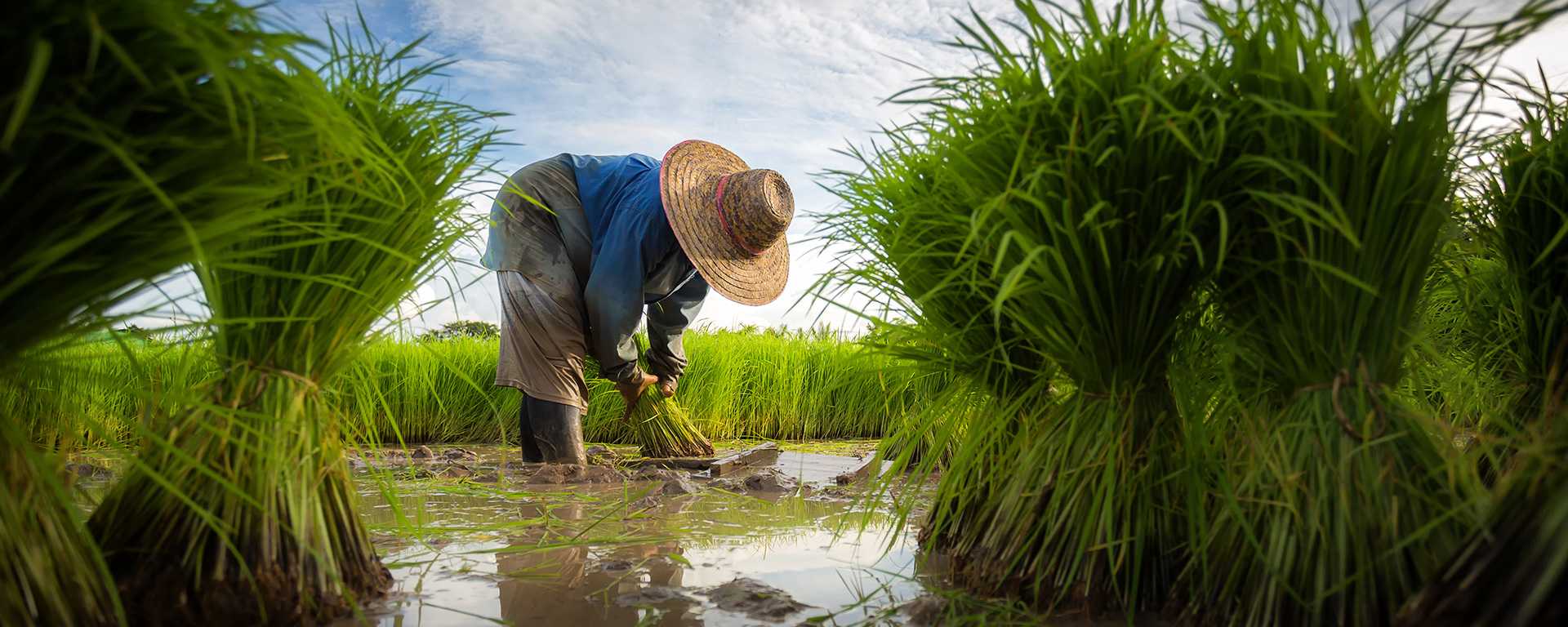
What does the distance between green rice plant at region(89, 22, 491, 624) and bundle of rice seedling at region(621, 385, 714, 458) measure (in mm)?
2977

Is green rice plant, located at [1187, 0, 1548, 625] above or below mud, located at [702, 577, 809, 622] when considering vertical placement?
above

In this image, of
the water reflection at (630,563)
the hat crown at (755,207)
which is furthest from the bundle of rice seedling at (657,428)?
the water reflection at (630,563)

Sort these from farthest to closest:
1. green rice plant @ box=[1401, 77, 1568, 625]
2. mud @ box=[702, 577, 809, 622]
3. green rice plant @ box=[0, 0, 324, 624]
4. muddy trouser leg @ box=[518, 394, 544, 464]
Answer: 1. muddy trouser leg @ box=[518, 394, 544, 464]
2. mud @ box=[702, 577, 809, 622]
3. green rice plant @ box=[0, 0, 324, 624]
4. green rice plant @ box=[1401, 77, 1568, 625]

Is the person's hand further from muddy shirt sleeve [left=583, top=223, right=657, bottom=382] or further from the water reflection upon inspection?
the water reflection

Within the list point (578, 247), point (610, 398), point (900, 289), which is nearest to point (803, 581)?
point (900, 289)

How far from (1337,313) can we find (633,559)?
163cm

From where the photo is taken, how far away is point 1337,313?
4.29 ft

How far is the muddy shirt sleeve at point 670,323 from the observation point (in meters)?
4.65

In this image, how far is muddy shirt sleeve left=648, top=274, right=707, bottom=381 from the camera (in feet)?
15.3

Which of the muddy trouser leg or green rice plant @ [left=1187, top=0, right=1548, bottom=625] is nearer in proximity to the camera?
green rice plant @ [left=1187, top=0, right=1548, bottom=625]

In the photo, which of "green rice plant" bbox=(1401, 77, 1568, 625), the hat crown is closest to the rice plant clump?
"green rice plant" bbox=(1401, 77, 1568, 625)

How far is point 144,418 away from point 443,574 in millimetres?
689

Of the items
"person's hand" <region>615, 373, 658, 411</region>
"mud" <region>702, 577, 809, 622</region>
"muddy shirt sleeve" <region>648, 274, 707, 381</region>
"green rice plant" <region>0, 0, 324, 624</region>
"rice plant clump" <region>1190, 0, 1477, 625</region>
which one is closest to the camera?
"green rice plant" <region>0, 0, 324, 624</region>

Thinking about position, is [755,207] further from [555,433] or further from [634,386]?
[555,433]
